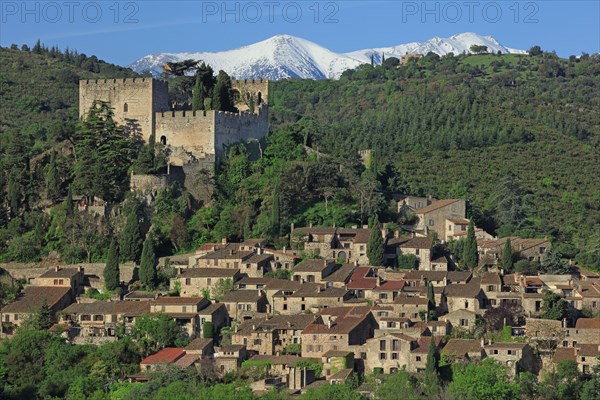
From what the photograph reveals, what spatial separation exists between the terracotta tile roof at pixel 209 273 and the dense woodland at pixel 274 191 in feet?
5.82

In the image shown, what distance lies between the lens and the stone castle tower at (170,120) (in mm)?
65188

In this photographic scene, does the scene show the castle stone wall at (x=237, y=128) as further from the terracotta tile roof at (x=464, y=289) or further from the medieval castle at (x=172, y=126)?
the terracotta tile roof at (x=464, y=289)

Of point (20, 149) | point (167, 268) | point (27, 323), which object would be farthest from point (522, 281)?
point (20, 149)

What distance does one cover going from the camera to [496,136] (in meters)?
89.6

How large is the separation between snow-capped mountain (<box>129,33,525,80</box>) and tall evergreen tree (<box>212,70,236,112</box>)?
90.8 meters

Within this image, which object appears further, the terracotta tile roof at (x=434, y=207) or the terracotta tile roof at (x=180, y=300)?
the terracotta tile roof at (x=434, y=207)

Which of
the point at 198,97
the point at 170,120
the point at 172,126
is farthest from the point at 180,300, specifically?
the point at 198,97

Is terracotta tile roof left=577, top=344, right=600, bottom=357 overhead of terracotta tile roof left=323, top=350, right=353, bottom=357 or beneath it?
overhead

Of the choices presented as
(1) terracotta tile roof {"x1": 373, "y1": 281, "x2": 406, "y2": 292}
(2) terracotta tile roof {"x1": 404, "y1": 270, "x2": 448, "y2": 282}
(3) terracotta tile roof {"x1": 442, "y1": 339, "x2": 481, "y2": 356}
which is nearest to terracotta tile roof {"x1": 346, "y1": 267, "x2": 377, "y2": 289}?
(1) terracotta tile roof {"x1": 373, "y1": 281, "x2": 406, "y2": 292}

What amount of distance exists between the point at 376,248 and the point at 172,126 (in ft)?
44.9

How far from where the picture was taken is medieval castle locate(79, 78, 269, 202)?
63.5 m

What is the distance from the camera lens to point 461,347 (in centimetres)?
4938

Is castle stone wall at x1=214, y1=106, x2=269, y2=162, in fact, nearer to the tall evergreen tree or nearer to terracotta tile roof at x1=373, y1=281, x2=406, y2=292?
the tall evergreen tree

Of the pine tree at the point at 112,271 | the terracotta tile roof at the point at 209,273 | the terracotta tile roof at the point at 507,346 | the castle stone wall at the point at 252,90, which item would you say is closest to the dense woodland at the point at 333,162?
the castle stone wall at the point at 252,90
